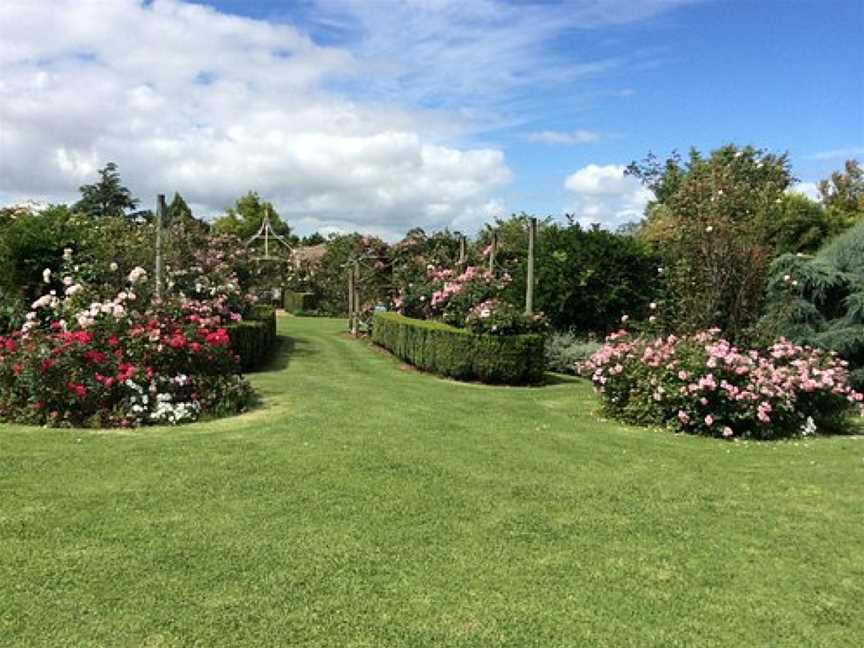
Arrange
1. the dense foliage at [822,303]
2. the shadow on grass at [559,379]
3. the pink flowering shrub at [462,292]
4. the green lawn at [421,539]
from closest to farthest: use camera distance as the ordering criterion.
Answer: the green lawn at [421,539] < the dense foliage at [822,303] < the shadow on grass at [559,379] < the pink flowering shrub at [462,292]

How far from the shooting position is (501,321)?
11.6m

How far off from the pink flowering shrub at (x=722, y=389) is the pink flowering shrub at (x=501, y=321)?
3.17 meters

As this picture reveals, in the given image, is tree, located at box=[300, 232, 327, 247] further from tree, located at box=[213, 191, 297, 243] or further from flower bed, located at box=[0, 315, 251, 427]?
flower bed, located at box=[0, 315, 251, 427]

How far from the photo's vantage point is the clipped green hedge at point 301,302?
102 ft

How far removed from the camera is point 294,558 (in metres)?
3.71

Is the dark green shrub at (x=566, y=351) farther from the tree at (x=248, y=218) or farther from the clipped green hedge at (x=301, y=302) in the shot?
the tree at (x=248, y=218)

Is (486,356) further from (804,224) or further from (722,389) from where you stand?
(804,224)

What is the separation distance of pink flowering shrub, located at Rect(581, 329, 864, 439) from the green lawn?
26.5 inches

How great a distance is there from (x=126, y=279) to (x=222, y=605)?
898cm

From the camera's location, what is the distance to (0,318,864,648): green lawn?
309 cm

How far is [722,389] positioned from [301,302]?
25036 mm

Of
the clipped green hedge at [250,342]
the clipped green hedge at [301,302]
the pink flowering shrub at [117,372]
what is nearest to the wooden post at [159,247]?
the clipped green hedge at [250,342]

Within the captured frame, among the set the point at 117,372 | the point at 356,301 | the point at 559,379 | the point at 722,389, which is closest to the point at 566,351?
the point at 559,379

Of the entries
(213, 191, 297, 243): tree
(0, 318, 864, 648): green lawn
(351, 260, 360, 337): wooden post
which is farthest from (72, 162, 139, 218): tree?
(0, 318, 864, 648): green lawn
